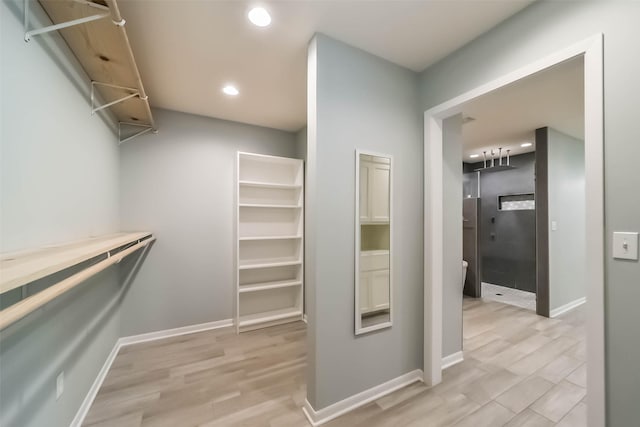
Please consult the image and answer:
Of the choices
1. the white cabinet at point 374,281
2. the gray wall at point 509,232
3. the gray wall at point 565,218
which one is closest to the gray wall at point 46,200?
the white cabinet at point 374,281

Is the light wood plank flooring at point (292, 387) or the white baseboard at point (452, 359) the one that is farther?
the white baseboard at point (452, 359)

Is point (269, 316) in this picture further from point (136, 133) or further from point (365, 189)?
point (136, 133)

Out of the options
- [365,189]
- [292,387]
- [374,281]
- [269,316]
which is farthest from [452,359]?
[269,316]

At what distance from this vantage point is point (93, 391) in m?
1.86

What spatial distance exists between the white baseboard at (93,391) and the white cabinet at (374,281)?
78.1 inches

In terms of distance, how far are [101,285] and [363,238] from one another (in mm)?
2144

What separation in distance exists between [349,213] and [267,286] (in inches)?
73.0

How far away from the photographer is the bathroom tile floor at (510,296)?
397cm

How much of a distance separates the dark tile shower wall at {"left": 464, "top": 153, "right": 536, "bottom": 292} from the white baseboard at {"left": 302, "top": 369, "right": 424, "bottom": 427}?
349 cm

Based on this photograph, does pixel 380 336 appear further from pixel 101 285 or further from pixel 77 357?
pixel 101 285

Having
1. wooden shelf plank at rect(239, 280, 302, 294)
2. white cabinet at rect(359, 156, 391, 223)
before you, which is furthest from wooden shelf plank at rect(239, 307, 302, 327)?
white cabinet at rect(359, 156, 391, 223)

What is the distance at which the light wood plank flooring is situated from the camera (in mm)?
1682

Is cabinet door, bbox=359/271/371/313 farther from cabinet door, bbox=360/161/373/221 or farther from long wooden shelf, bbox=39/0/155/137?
long wooden shelf, bbox=39/0/155/137

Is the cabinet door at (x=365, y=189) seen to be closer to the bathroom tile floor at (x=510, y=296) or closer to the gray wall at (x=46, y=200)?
the gray wall at (x=46, y=200)
